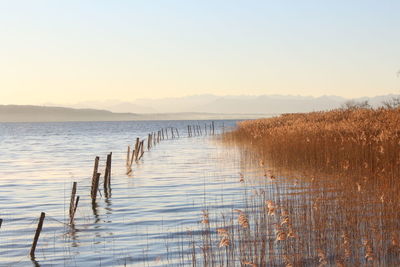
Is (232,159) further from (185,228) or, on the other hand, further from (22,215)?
(185,228)

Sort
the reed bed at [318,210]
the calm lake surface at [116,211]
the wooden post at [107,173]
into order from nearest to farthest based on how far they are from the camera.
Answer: the reed bed at [318,210], the calm lake surface at [116,211], the wooden post at [107,173]

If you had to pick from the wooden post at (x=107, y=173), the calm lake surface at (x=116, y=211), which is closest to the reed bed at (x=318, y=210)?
the calm lake surface at (x=116, y=211)

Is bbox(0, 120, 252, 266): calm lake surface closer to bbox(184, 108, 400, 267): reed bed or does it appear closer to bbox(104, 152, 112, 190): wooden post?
bbox(104, 152, 112, 190): wooden post

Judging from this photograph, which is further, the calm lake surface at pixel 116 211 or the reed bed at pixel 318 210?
the calm lake surface at pixel 116 211

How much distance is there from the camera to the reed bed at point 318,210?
32.8ft

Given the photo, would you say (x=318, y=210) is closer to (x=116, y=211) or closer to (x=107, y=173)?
(x=116, y=211)

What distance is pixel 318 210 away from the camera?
12289mm

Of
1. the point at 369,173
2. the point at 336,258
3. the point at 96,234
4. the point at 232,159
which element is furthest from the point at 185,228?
the point at 232,159

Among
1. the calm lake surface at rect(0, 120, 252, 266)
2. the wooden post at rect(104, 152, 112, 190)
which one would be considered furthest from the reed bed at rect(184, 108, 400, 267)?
the wooden post at rect(104, 152, 112, 190)

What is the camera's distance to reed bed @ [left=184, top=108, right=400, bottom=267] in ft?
32.8

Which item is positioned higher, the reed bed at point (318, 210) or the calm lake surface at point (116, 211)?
the reed bed at point (318, 210)

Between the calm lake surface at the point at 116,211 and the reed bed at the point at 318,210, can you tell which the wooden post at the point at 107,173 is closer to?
the calm lake surface at the point at 116,211

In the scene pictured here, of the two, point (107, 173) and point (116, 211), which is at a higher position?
point (107, 173)

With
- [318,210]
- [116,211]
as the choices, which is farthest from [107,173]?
[318,210]
